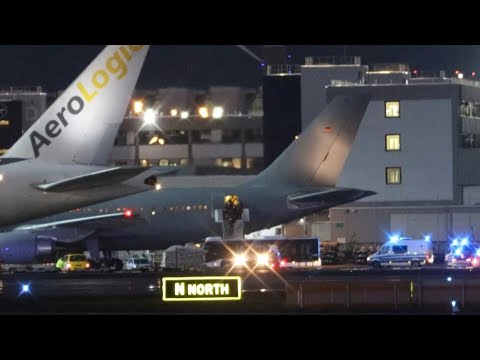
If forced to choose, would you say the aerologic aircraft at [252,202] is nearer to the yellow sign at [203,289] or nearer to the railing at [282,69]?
the railing at [282,69]

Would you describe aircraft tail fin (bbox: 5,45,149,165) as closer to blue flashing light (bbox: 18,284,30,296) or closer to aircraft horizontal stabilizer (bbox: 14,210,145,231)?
blue flashing light (bbox: 18,284,30,296)

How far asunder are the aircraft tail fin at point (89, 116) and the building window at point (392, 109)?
48.6 metres

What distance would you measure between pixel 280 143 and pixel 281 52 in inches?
402

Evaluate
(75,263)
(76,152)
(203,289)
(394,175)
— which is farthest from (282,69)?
(203,289)

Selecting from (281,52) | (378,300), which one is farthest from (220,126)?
(378,300)

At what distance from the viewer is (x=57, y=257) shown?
246 feet

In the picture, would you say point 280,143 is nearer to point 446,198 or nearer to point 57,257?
point 446,198

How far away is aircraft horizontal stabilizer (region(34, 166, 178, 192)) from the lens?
43969 mm

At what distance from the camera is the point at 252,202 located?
250ft

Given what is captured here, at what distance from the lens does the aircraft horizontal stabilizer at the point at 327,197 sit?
74000 millimetres

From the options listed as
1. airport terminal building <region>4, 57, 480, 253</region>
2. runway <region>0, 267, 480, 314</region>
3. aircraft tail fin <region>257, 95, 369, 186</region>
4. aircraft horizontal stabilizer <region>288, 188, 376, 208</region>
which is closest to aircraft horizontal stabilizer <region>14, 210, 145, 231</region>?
aircraft tail fin <region>257, 95, 369, 186</region>

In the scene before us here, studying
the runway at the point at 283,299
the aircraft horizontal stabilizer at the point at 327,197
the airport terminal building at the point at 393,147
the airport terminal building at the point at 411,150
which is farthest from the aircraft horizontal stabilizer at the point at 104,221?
the runway at the point at 283,299
